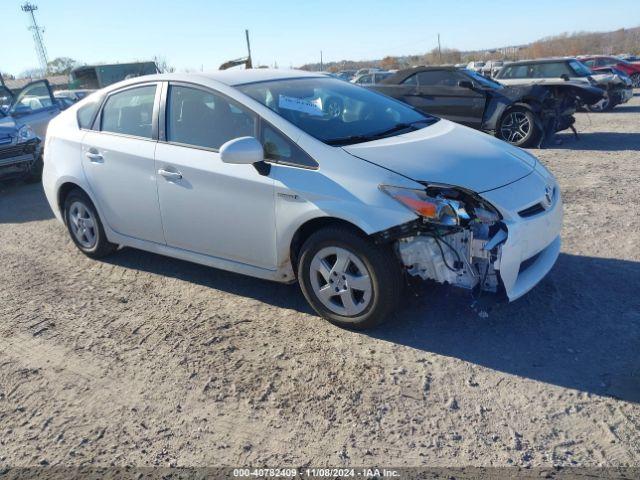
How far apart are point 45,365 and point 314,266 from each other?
187 centimetres

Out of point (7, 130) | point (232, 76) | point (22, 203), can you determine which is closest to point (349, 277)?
point (232, 76)

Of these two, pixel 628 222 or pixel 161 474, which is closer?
pixel 161 474

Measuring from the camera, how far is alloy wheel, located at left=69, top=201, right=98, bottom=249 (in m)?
5.17

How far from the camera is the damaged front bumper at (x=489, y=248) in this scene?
132 inches

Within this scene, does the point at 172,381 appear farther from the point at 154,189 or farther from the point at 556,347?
the point at 556,347

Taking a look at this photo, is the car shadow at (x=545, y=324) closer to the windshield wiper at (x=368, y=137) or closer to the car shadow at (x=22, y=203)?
the windshield wiper at (x=368, y=137)

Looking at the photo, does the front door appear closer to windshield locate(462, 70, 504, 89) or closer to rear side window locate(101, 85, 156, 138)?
rear side window locate(101, 85, 156, 138)

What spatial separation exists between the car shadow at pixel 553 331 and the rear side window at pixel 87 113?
10.8 feet

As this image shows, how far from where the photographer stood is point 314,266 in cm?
372

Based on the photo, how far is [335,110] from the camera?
14.0 feet

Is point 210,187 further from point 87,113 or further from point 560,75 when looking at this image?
point 560,75

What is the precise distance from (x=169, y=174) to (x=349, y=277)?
1652 mm

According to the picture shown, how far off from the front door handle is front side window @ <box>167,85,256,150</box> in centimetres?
25

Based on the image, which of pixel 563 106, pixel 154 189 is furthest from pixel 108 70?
pixel 154 189
